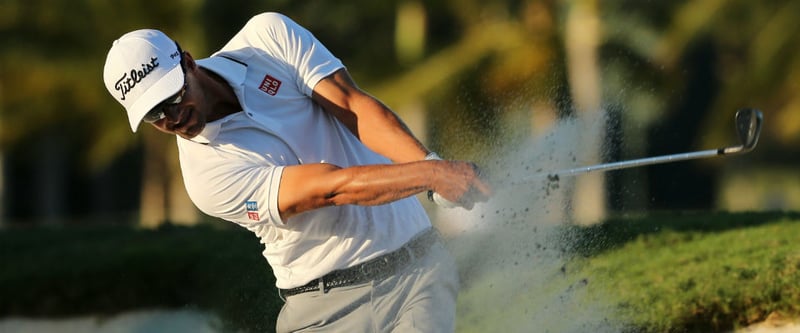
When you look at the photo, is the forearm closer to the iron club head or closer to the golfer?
the golfer

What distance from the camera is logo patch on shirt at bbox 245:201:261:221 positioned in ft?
13.4

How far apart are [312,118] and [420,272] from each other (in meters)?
0.63

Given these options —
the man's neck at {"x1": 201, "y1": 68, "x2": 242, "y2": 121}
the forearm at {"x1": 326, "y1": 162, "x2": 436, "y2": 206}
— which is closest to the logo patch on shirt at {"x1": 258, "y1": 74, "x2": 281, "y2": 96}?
the man's neck at {"x1": 201, "y1": 68, "x2": 242, "y2": 121}

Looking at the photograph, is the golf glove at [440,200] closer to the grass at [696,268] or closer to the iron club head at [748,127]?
the iron club head at [748,127]

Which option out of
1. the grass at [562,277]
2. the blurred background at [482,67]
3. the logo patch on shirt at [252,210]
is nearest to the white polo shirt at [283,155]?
the logo patch on shirt at [252,210]

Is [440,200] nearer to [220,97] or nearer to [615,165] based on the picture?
[615,165]

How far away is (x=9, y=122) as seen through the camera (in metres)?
22.4

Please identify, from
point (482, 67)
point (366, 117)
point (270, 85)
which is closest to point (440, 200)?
point (366, 117)

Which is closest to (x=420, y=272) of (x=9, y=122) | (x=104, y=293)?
(x=104, y=293)

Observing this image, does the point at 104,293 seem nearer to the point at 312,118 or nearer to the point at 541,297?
the point at 541,297

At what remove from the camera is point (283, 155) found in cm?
428

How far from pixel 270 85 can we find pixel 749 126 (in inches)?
68.4

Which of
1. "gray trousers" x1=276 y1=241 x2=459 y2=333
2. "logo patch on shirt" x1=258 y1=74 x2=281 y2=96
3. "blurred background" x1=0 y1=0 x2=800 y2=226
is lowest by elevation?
"blurred background" x1=0 y1=0 x2=800 y2=226

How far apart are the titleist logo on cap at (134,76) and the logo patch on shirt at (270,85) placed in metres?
0.41
